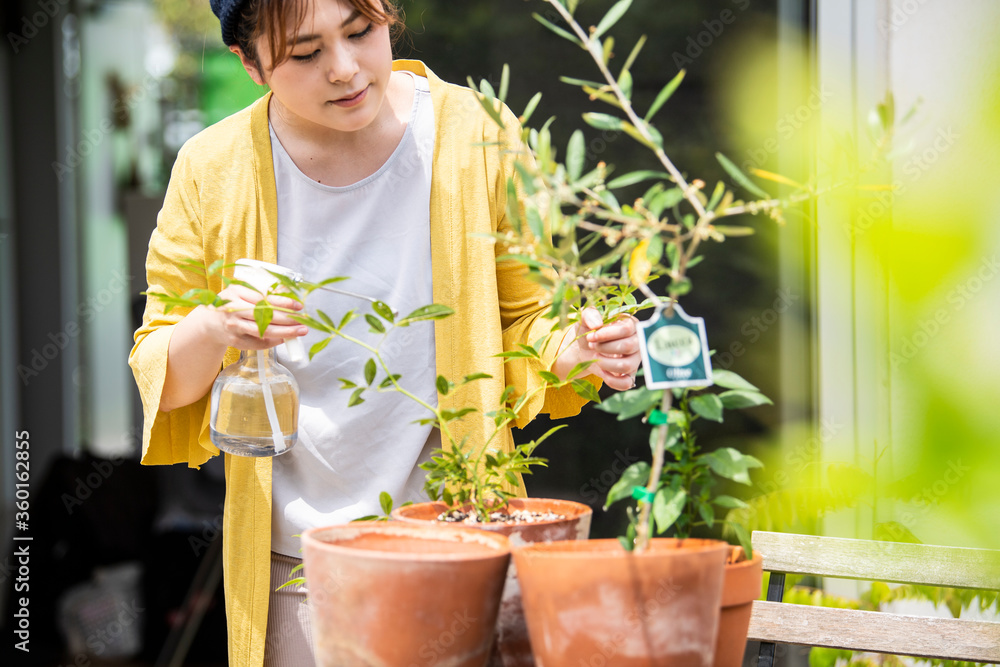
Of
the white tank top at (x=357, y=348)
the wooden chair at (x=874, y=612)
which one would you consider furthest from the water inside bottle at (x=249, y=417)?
the wooden chair at (x=874, y=612)

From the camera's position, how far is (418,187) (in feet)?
3.38

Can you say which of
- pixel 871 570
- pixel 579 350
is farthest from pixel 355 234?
pixel 871 570

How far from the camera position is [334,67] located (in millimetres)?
892

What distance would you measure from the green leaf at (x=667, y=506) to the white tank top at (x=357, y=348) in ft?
1.52

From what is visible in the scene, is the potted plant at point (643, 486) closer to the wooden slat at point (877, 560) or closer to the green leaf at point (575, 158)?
the green leaf at point (575, 158)

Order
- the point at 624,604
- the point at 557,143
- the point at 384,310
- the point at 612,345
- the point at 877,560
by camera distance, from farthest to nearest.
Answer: the point at 557,143, the point at 877,560, the point at 612,345, the point at 384,310, the point at 624,604

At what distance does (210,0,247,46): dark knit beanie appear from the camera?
0.90 m

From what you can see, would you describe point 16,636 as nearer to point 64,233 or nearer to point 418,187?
point 64,233

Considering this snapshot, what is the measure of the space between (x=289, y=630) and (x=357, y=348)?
1.11ft

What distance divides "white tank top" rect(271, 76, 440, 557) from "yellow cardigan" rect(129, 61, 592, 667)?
1.0 inches

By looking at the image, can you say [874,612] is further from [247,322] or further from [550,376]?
[247,322]

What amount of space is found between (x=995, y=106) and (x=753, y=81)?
1.84 metres

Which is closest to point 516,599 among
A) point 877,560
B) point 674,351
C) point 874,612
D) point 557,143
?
point 674,351

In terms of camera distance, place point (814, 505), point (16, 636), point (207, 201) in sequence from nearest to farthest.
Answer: point (207, 201) → point (814, 505) → point (16, 636)
